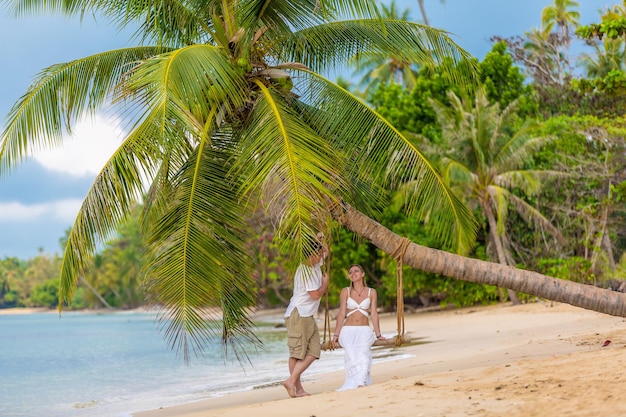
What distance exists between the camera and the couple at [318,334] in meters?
7.54

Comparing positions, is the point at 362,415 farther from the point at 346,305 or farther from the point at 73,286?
the point at 73,286

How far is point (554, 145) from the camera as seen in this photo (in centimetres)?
2439

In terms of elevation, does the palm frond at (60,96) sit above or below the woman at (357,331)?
above

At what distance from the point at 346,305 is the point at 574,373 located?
2.46 metres

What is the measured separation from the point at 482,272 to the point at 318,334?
2377 mm

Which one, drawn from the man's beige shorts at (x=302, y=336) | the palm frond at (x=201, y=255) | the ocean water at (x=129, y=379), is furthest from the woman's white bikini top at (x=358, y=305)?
the ocean water at (x=129, y=379)

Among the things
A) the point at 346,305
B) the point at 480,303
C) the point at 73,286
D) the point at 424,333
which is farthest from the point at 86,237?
the point at 480,303

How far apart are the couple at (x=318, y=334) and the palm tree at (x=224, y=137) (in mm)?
633

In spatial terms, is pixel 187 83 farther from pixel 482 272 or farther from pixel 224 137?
pixel 482 272

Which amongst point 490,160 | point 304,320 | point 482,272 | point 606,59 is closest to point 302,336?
point 304,320

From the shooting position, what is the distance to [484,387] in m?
5.98

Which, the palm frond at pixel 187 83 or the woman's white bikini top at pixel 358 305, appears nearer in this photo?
the palm frond at pixel 187 83

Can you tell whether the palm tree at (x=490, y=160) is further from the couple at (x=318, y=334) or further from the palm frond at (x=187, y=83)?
the couple at (x=318, y=334)

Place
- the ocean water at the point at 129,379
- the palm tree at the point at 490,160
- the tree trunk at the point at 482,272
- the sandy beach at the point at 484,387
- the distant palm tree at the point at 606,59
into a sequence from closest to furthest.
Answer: the sandy beach at the point at 484,387
the tree trunk at the point at 482,272
the ocean water at the point at 129,379
the palm tree at the point at 490,160
the distant palm tree at the point at 606,59
